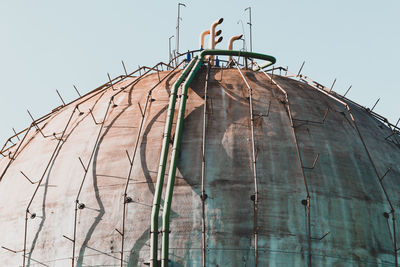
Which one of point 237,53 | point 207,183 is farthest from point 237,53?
point 207,183

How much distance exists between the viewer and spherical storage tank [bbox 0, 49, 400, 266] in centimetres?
2780

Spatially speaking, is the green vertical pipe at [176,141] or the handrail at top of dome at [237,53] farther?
the handrail at top of dome at [237,53]

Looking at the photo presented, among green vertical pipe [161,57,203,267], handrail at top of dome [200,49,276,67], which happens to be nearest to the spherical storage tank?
green vertical pipe [161,57,203,267]

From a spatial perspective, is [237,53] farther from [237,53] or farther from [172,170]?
[172,170]

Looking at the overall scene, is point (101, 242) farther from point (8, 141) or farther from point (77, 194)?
point (8, 141)

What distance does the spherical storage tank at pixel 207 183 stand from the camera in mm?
27797

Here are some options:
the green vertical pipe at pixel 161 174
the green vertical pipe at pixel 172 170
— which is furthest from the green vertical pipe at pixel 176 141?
the green vertical pipe at pixel 161 174

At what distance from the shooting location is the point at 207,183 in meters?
28.9

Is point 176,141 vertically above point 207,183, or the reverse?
point 176,141

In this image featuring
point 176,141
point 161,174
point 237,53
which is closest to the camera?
point 161,174

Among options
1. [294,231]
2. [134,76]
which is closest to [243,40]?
[134,76]

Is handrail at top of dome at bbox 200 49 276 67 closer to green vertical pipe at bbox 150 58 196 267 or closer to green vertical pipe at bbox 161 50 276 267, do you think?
green vertical pipe at bbox 161 50 276 267

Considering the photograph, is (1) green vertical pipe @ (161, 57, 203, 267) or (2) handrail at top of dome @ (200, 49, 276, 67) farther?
(2) handrail at top of dome @ (200, 49, 276, 67)

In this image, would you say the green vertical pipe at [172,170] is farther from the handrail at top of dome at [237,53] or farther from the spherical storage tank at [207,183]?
the handrail at top of dome at [237,53]
